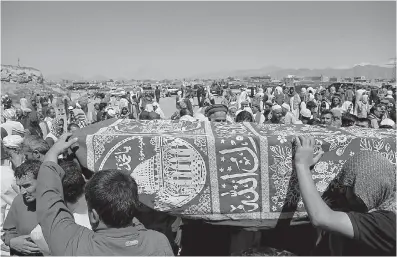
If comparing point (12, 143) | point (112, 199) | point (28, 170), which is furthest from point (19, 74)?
point (112, 199)

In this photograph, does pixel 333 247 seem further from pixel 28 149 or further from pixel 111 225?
pixel 28 149

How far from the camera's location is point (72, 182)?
2.63m

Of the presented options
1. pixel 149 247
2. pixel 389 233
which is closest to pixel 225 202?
pixel 149 247

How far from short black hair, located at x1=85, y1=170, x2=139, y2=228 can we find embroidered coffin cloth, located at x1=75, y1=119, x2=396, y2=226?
0.84 metres

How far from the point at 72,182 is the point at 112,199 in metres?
0.90

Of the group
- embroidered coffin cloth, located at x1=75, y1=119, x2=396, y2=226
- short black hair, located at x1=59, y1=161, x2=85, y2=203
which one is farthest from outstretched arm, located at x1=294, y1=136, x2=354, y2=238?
short black hair, located at x1=59, y1=161, x2=85, y2=203

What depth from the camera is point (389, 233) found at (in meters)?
1.77

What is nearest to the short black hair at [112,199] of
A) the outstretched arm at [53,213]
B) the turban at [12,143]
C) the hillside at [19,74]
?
the outstretched arm at [53,213]

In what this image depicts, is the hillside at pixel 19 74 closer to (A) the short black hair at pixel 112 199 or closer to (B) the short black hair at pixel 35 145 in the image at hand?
(B) the short black hair at pixel 35 145

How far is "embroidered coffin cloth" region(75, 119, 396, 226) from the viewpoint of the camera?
9.00 ft

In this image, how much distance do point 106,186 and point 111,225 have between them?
208 mm

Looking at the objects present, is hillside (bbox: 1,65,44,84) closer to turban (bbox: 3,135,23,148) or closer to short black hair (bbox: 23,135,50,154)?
turban (bbox: 3,135,23,148)

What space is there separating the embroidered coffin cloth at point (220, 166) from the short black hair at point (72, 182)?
0.13 meters

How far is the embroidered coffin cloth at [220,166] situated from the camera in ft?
9.00
